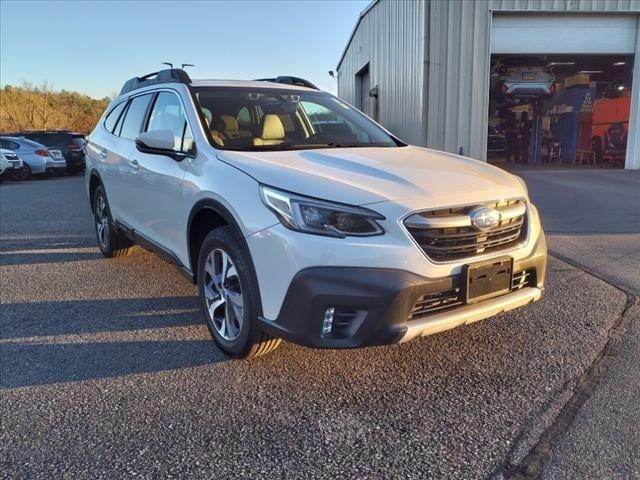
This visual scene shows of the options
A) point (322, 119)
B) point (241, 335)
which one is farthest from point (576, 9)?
point (241, 335)

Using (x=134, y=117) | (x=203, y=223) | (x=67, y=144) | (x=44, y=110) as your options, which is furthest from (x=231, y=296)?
(x=44, y=110)

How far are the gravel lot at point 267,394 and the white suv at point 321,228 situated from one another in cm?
39

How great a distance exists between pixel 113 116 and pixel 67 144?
16251 millimetres

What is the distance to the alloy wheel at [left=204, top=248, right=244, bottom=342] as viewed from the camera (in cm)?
328

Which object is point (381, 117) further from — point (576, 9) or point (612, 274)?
point (612, 274)

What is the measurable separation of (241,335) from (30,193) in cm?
1264

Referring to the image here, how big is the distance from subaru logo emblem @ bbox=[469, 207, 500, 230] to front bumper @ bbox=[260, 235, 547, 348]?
1.04 ft

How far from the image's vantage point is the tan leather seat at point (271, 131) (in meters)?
3.93

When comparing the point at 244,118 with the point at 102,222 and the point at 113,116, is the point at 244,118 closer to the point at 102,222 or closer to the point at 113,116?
the point at 113,116

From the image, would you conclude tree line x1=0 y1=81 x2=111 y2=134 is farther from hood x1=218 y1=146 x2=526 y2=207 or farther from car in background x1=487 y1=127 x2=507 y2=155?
hood x1=218 y1=146 x2=526 y2=207

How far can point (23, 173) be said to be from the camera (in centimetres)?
1816

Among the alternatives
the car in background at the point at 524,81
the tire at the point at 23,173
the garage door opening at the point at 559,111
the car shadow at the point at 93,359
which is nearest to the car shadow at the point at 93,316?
the car shadow at the point at 93,359

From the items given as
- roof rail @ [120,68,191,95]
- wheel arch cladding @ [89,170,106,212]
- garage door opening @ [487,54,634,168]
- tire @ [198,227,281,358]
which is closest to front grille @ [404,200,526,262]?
tire @ [198,227,281,358]

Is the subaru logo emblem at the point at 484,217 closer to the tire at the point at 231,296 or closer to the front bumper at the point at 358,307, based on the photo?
the front bumper at the point at 358,307
